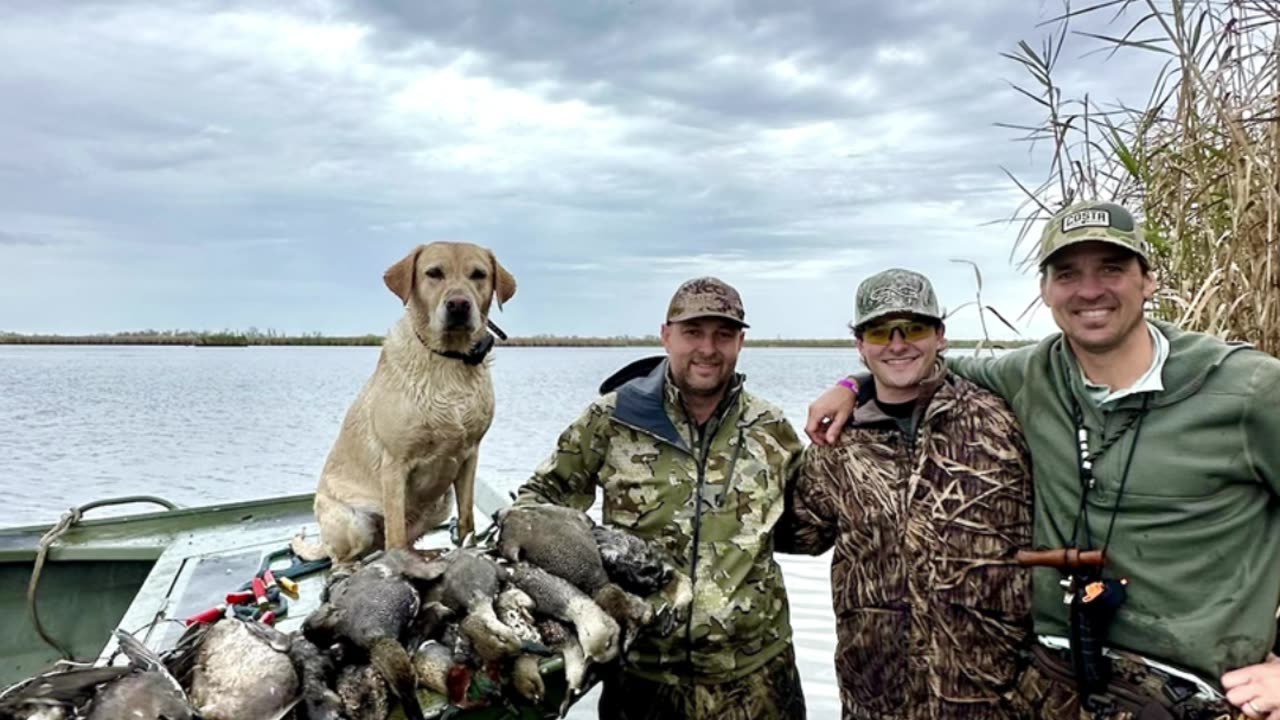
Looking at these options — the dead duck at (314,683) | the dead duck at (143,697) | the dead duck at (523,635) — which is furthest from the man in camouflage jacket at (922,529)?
the dead duck at (143,697)

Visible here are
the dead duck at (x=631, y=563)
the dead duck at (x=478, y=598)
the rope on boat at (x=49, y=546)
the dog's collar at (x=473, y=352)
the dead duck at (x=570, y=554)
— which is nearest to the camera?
the dead duck at (x=478, y=598)

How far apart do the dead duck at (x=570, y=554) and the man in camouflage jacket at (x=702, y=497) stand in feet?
1.48

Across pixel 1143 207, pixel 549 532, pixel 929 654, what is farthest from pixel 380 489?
pixel 1143 207

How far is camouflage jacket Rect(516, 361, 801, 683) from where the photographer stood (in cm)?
322

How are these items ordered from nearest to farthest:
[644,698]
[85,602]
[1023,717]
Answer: [1023,717], [644,698], [85,602]

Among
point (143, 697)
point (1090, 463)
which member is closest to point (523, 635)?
point (143, 697)

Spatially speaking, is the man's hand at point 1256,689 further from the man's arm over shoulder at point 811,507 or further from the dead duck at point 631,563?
the dead duck at point 631,563

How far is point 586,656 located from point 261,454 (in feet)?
56.0

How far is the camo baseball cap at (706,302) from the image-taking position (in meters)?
3.31

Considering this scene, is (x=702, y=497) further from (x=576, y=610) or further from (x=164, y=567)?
(x=164, y=567)

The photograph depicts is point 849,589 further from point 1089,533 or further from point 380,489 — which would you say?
point 380,489

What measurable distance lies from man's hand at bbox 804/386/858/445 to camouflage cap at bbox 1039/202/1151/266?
857 mm

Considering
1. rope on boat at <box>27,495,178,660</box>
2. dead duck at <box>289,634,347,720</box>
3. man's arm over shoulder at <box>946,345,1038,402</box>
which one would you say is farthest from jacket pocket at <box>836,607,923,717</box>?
rope on boat at <box>27,495,178,660</box>

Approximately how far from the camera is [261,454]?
1781cm
